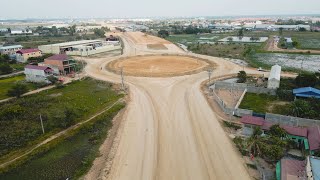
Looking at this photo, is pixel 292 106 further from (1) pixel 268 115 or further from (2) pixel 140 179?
(2) pixel 140 179

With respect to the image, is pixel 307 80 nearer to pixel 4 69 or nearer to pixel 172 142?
pixel 172 142

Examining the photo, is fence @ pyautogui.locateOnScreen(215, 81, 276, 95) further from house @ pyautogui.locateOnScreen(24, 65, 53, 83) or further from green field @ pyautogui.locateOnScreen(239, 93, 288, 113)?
house @ pyautogui.locateOnScreen(24, 65, 53, 83)

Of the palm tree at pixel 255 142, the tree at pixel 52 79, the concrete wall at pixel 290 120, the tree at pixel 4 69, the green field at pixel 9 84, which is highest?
the tree at pixel 4 69

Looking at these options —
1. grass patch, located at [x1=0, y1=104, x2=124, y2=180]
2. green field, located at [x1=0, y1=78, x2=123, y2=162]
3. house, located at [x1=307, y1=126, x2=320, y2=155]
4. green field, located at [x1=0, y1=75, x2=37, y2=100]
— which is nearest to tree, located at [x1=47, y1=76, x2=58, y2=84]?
green field, located at [x1=0, y1=75, x2=37, y2=100]

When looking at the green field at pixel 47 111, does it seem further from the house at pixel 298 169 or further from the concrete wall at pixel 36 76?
the house at pixel 298 169

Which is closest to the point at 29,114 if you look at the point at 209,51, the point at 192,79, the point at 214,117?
the point at 214,117

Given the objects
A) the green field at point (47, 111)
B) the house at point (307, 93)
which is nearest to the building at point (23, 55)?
the green field at point (47, 111)

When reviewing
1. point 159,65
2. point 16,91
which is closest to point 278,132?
point 16,91

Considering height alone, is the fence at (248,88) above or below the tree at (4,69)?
below
